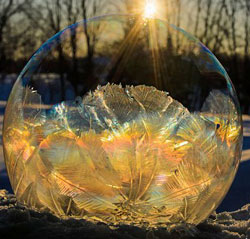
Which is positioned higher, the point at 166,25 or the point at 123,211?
the point at 166,25

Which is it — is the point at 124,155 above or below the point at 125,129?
below

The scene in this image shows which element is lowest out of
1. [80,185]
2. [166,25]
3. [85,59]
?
Result: [80,185]

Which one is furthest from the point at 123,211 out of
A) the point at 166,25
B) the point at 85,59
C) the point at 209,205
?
the point at 166,25

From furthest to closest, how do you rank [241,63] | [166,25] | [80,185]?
[241,63]
[166,25]
[80,185]

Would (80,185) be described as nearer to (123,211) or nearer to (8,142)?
(123,211)
